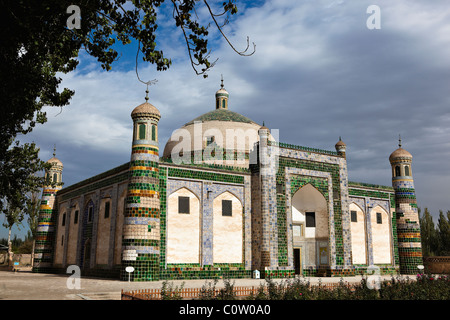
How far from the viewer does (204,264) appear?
19.8 meters

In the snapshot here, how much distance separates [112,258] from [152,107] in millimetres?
7565

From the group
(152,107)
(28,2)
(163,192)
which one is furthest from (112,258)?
(28,2)

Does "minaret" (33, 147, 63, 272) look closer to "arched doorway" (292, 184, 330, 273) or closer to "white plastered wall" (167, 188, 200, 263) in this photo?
"white plastered wall" (167, 188, 200, 263)

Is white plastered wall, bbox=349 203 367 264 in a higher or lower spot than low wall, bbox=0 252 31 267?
higher

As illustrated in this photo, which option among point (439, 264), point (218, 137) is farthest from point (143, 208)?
point (439, 264)

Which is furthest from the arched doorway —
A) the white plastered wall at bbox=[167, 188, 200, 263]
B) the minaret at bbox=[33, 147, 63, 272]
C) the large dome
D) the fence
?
the minaret at bbox=[33, 147, 63, 272]

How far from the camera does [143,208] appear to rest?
17.9m

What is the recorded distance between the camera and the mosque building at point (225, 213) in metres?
18.8

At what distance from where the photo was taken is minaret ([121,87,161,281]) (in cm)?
1745

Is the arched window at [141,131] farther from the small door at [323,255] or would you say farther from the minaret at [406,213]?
the minaret at [406,213]

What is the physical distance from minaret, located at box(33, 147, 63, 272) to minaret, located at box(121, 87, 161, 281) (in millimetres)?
10949

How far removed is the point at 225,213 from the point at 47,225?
13910 millimetres

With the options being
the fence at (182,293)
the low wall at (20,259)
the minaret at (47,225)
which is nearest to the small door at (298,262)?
the fence at (182,293)
